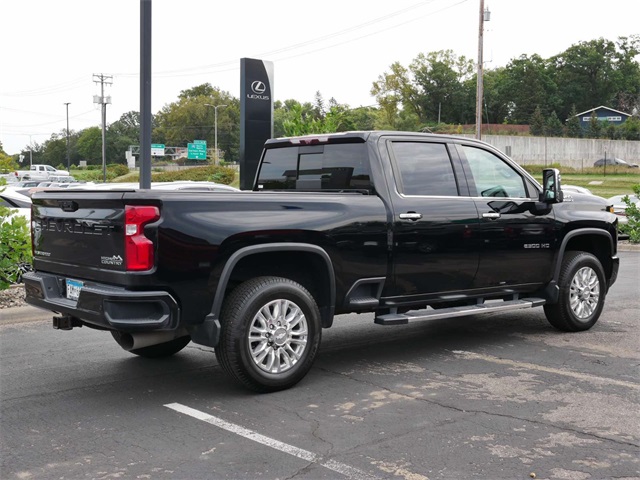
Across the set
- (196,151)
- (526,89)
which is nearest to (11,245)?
(196,151)

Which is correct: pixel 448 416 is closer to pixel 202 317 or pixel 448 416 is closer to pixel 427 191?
pixel 202 317

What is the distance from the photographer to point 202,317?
5.47 metres

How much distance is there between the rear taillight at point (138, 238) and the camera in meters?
5.23

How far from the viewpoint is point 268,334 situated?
18.7 feet

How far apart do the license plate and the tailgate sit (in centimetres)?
14

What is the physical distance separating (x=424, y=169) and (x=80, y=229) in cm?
310

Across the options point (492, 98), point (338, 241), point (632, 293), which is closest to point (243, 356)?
point (338, 241)

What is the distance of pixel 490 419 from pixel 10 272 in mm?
7508

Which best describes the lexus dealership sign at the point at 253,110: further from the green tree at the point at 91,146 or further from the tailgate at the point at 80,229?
the green tree at the point at 91,146

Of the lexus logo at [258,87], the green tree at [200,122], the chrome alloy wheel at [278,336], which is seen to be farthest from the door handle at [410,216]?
the green tree at [200,122]

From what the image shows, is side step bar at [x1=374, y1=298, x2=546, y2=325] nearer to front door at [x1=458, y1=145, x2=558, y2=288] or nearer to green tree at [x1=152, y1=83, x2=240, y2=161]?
front door at [x1=458, y1=145, x2=558, y2=288]

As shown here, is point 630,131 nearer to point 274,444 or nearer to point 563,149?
point 563,149

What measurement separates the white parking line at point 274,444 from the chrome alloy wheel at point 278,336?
61 centimetres

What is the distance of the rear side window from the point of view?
6.82 m
